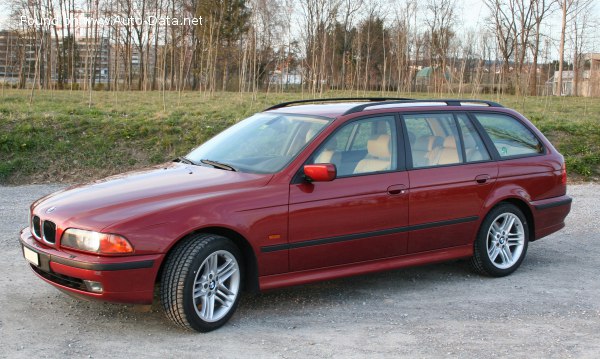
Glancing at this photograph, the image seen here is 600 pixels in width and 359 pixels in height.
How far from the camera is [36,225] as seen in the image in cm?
466

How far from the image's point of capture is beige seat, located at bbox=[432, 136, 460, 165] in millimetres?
5607

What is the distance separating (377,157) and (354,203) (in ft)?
1.66

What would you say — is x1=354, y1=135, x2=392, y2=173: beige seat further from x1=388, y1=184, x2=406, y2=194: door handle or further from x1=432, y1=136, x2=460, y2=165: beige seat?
x1=432, y1=136, x2=460, y2=165: beige seat

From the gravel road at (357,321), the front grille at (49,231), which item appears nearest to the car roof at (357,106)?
the gravel road at (357,321)

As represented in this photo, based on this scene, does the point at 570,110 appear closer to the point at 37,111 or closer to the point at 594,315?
the point at 37,111

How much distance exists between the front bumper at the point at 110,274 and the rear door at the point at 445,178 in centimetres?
215

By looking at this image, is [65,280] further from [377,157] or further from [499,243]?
[499,243]

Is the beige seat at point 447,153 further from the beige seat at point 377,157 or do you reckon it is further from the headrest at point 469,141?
the beige seat at point 377,157

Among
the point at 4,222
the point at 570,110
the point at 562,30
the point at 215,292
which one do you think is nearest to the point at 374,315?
the point at 215,292

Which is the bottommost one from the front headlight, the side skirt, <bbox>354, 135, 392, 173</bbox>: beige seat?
the side skirt

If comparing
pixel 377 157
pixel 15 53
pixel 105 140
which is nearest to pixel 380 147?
pixel 377 157

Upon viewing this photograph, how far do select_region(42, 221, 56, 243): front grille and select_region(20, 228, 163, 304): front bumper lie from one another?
0.10 meters

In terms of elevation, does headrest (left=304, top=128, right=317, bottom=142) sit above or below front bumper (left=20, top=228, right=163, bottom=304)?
above

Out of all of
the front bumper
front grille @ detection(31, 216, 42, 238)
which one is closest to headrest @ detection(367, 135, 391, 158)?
the front bumper
